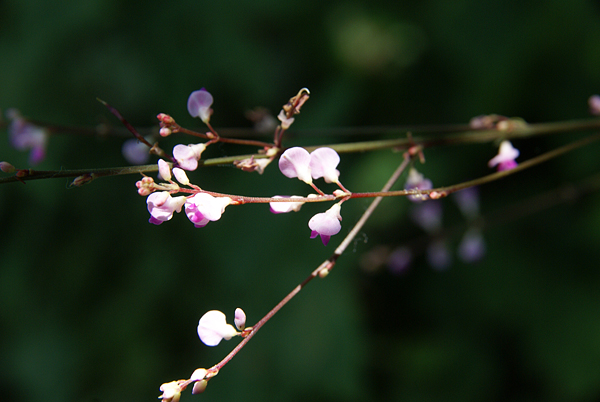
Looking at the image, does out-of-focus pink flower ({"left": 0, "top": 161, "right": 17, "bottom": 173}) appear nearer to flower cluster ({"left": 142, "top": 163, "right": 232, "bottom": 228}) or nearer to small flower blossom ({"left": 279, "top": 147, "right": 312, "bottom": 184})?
flower cluster ({"left": 142, "top": 163, "right": 232, "bottom": 228})

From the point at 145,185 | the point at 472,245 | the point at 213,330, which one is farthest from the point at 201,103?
the point at 472,245

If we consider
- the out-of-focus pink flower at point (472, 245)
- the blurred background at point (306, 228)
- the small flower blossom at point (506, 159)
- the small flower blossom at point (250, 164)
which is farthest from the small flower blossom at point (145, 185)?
the out-of-focus pink flower at point (472, 245)

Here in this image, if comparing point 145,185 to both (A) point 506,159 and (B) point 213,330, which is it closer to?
(B) point 213,330

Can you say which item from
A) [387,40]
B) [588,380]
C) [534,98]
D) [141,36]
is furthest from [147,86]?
[588,380]

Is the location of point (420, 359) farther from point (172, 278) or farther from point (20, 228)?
point (20, 228)

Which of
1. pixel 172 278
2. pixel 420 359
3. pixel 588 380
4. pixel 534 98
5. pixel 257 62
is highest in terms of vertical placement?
pixel 534 98

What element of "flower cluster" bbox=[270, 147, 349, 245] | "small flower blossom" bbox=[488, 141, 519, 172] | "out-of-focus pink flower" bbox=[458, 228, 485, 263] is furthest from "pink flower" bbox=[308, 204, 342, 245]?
"out-of-focus pink flower" bbox=[458, 228, 485, 263]
